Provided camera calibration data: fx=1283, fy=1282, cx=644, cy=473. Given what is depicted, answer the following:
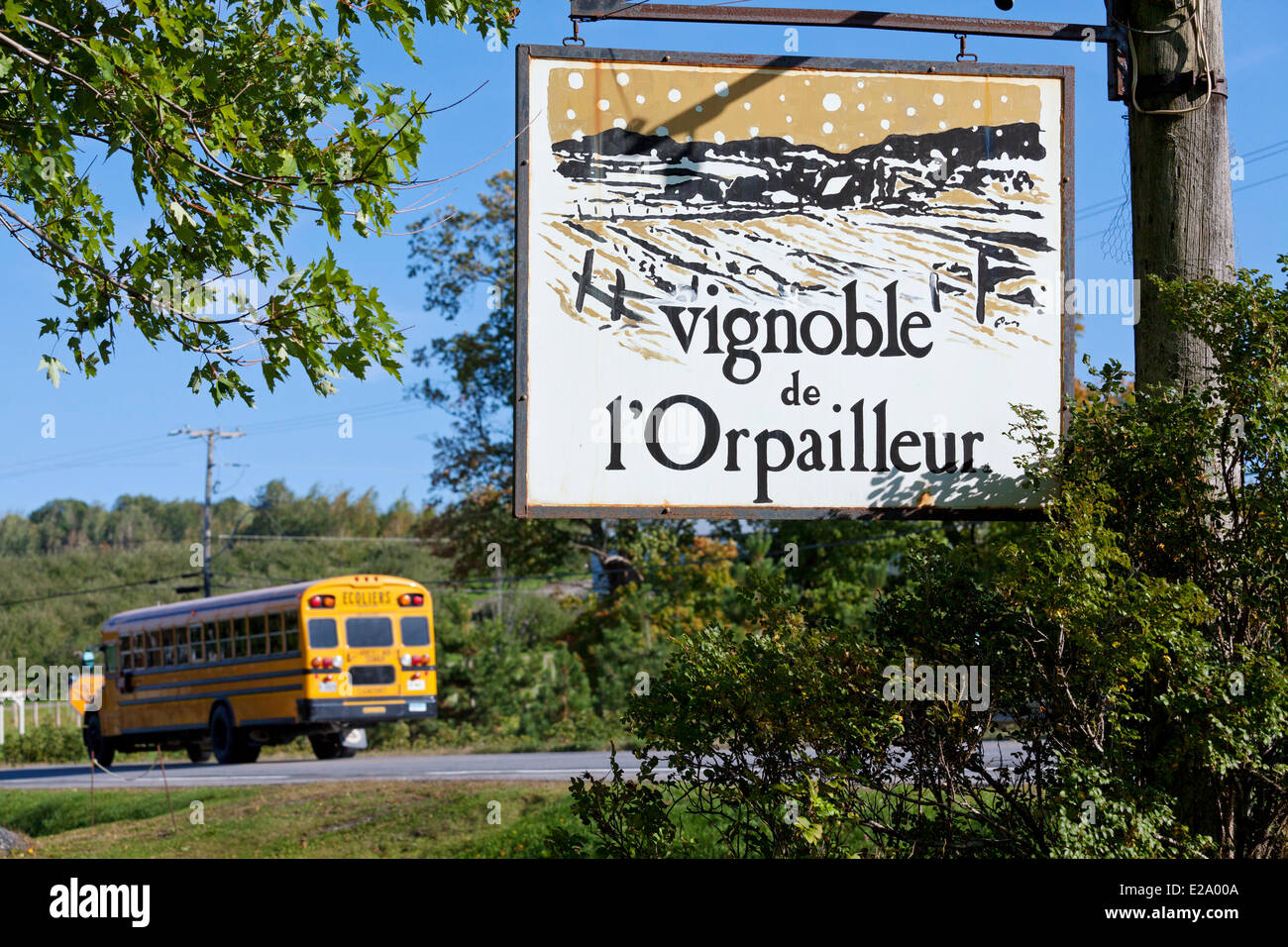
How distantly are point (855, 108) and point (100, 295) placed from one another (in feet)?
16.0

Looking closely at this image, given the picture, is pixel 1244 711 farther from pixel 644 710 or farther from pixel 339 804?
pixel 339 804

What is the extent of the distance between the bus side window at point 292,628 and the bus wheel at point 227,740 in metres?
2.75

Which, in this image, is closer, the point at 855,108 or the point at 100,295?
the point at 855,108

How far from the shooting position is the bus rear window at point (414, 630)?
24281 mm

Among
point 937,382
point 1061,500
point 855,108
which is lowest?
point 1061,500

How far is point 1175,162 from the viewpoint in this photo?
17.1 ft

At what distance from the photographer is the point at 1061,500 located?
186 inches

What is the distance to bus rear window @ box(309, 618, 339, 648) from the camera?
2283cm

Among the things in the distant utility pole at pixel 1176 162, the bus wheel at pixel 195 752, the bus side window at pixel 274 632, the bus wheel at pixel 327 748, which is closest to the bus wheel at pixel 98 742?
the bus wheel at pixel 195 752

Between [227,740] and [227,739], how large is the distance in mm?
28

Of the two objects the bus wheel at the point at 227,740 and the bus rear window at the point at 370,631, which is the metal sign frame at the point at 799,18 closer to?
the bus rear window at the point at 370,631

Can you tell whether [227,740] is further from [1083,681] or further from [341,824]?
[1083,681]

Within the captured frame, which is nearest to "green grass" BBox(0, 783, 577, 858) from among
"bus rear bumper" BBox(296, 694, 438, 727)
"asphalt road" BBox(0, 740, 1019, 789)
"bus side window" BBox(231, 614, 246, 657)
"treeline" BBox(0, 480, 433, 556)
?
"asphalt road" BBox(0, 740, 1019, 789)

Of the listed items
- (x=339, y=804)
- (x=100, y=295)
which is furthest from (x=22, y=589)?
(x=100, y=295)
